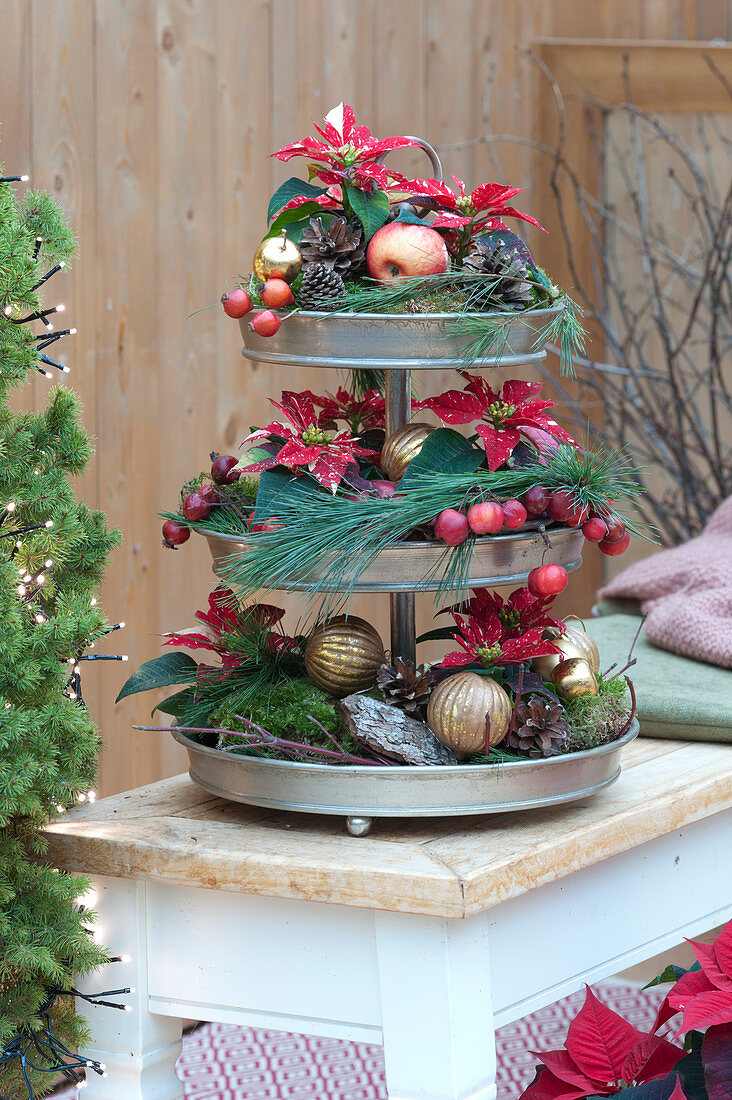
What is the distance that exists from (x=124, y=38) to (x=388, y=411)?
0.96 m

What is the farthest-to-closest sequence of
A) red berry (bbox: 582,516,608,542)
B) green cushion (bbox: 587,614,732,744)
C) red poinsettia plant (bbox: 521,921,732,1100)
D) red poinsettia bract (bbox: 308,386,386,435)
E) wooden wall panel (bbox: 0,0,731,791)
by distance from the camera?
wooden wall panel (bbox: 0,0,731,791) → green cushion (bbox: 587,614,732,744) → red poinsettia bract (bbox: 308,386,386,435) → red berry (bbox: 582,516,608,542) → red poinsettia plant (bbox: 521,921,732,1100)

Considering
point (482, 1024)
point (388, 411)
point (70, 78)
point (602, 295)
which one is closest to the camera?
point (482, 1024)

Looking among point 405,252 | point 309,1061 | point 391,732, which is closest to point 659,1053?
point 391,732

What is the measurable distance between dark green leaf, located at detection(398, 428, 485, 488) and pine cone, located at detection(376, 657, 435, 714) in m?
0.14

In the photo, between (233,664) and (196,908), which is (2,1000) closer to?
(196,908)

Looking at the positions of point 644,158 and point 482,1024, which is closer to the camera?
point 482,1024

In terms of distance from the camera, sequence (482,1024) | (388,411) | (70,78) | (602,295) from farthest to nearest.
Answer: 1. (602,295)
2. (70,78)
3. (388,411)
4. (482,1024)

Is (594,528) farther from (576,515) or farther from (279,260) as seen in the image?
(279,260)

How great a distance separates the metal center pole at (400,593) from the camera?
106 cm

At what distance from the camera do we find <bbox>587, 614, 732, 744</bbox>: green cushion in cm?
127

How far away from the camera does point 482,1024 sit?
924 mm

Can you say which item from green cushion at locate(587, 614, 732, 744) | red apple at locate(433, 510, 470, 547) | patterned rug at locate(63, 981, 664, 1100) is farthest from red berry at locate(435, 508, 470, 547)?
patterned rug at locate(63, 981, 664, 1100)

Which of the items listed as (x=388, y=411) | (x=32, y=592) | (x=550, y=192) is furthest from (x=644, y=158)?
(x=32, y=592)

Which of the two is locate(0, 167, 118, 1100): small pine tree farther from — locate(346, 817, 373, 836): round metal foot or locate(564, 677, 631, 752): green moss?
locate(564, 677, 631, 752): green moss
